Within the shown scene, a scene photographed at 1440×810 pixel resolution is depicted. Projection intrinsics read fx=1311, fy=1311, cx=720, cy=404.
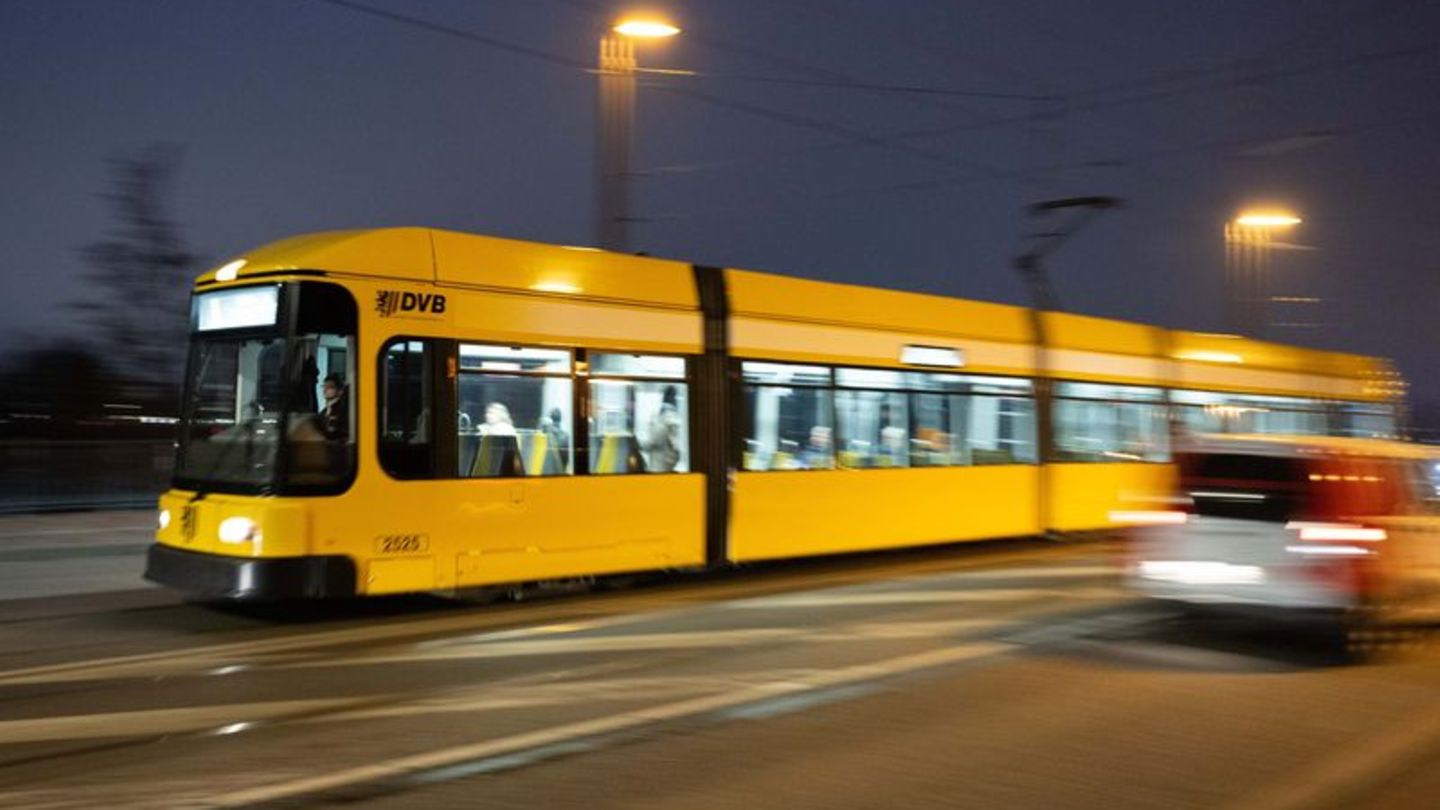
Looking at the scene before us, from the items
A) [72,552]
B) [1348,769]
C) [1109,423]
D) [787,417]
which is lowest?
[1348,769]

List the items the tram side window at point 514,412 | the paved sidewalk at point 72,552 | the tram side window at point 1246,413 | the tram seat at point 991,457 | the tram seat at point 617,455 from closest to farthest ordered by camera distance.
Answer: the tram side window at point 514,412 → the tram seat at point 617,455 → the paved sidewalk at point 72,552 → the tram seat at point 991,457 → the tram side window at point 1246,413

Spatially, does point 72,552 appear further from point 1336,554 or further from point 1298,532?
point 1336,554

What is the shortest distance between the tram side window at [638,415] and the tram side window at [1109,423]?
7.40m

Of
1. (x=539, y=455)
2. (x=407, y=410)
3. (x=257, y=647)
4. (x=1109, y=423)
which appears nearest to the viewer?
(x=257, y=647)

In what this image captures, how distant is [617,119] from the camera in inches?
685

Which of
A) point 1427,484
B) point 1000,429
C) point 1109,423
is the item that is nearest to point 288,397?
point 1427,484

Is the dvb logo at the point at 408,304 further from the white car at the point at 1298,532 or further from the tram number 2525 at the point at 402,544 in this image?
the white car at the point at 1298,532

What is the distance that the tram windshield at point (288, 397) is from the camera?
34.0 feet

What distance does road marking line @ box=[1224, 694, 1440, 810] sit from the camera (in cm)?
593

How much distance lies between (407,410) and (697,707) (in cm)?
433

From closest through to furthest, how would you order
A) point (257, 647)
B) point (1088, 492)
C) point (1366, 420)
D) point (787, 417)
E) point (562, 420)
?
1. point (257, 647)
2. point (562, 420)
3. point (787, 417)
4. point (1088, 492)
5. point (1366, 420)

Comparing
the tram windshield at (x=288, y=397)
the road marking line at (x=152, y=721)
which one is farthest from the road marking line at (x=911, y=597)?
the road marking line at (x=152, y=721)

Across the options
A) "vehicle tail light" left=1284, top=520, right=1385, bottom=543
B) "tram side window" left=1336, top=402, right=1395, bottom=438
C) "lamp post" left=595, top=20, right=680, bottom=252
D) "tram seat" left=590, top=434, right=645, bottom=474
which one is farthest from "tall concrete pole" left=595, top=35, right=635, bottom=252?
"tram side window" left=1336, top=402, right=1395, bottom=438

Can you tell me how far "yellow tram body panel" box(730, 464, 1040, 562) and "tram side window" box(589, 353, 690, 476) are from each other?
3.40 ft
